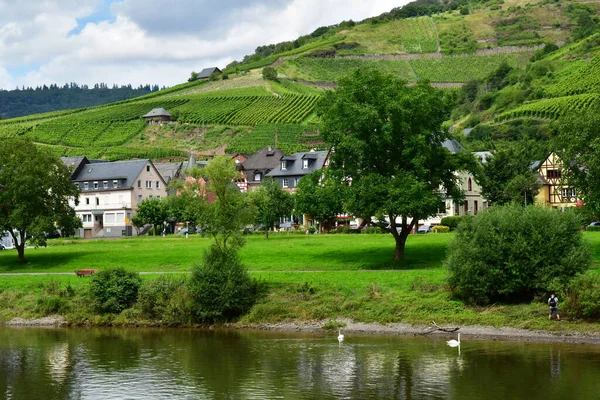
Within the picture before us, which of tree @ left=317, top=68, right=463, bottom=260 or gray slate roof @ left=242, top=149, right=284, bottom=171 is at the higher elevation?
gray slate roof @ left=242, top=149, right=284, bottom=171

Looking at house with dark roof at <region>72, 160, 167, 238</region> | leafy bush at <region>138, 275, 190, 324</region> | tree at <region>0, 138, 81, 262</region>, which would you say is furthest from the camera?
house with dark roof at <region>72, 160, 167, 238</region>

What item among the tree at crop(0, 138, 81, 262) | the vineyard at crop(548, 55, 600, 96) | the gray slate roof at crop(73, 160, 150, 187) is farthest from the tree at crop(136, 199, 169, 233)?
the vineyard at crop(548, 55, 600, 96)

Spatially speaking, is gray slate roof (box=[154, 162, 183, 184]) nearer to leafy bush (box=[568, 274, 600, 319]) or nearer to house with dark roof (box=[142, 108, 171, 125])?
house with dark roof (box=[142, 108, 171, 125])

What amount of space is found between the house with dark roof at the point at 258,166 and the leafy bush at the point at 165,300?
225ft

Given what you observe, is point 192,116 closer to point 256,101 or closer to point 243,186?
point 256,101

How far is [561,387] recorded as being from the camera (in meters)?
30.4

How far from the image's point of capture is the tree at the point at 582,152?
5290 centimetres

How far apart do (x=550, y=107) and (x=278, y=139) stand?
1996 inches

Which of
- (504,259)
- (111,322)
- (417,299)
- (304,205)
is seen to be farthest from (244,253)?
(504,259)

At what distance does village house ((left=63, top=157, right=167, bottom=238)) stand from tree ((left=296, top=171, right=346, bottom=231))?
51777mm

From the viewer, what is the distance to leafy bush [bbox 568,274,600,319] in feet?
130

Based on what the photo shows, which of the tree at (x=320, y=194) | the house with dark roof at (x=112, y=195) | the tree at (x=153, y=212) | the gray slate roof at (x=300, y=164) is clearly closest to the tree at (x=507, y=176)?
the gray slate roof at (x=300, y=164)

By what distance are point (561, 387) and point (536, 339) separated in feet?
32.0

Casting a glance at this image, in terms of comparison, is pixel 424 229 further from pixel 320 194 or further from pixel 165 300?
pixel 165 300
